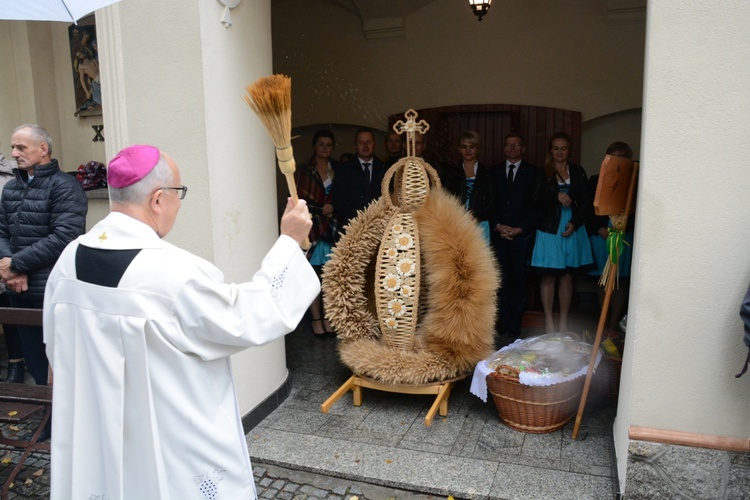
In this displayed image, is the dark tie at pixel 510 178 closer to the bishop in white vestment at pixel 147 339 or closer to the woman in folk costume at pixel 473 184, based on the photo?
the woman in folk costume at pixel 473 184

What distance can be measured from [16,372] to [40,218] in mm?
1567

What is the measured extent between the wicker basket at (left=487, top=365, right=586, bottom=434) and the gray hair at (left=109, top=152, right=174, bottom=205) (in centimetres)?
278

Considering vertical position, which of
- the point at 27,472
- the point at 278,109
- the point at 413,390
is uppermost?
the point at 278,109

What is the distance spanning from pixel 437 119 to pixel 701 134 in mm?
4671

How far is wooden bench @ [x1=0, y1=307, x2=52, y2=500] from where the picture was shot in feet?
11.4

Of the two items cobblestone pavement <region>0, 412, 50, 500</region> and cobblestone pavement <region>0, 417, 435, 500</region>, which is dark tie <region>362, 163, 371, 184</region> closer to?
cobblestone pavement <region>0, 417, 435, 500</region>

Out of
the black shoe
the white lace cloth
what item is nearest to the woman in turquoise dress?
the white lace cloth

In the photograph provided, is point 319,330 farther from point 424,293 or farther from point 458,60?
point 458,60

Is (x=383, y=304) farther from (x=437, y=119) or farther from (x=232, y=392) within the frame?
(x=437, y=119)

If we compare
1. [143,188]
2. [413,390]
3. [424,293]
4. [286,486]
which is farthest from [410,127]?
[143,188]

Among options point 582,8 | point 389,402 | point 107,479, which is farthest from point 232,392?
point 582,8

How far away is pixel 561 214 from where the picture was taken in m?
5.75

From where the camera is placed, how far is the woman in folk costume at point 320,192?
6191 mm

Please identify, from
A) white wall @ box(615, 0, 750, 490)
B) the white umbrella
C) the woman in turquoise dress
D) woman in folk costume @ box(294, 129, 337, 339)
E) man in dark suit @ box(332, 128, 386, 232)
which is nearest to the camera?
the white umbrella
